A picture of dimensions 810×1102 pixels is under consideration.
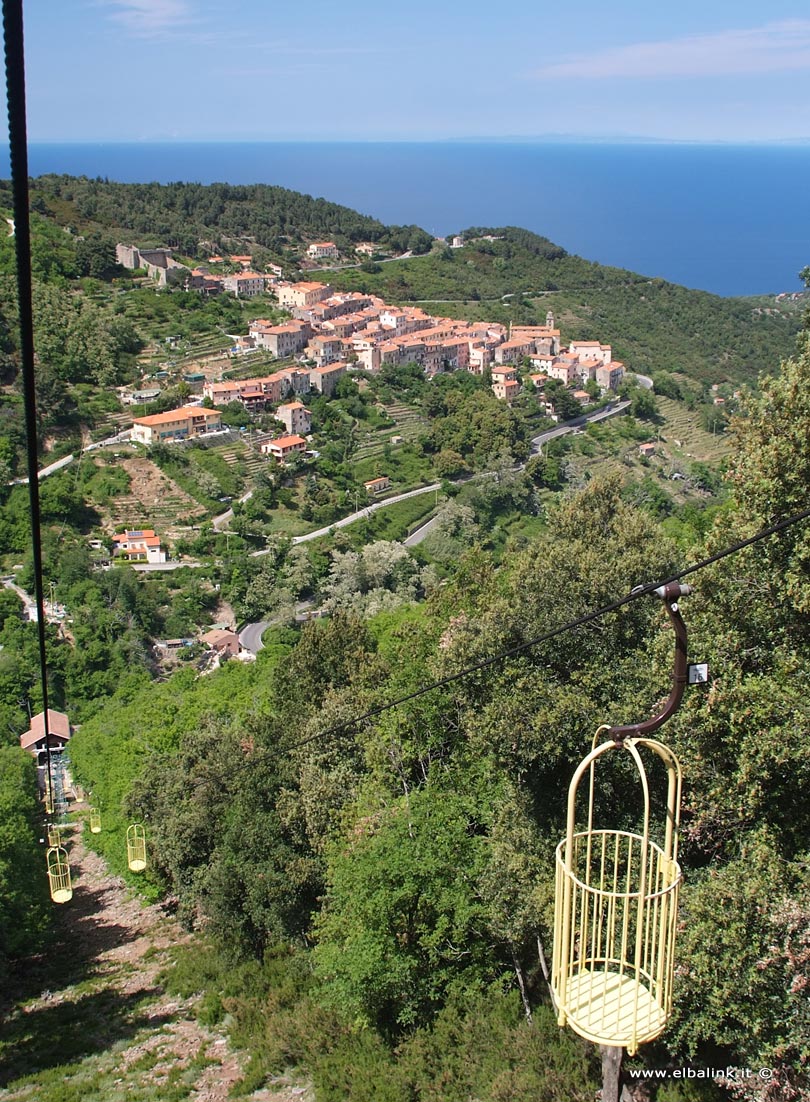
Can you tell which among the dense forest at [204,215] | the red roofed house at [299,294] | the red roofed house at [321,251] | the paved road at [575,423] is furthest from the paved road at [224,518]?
the red roofed house at [321,251]

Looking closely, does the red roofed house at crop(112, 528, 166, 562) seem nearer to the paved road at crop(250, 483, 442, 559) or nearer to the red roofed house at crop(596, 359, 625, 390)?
the paved road at crop(250, 483, 442, 559)

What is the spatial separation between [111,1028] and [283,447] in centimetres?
2846

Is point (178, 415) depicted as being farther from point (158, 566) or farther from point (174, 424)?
point (158, 566)

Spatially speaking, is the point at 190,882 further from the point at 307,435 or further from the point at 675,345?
the point at 675,345

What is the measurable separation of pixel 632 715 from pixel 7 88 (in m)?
6.38

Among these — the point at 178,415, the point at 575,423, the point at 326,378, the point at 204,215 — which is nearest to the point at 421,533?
Result: the point at 178,415

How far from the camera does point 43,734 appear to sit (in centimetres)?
2102

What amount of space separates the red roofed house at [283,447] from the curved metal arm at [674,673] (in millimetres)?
33718

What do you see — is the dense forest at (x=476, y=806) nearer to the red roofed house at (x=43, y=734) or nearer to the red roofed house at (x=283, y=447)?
the red roofed house at (x=43, y=734)

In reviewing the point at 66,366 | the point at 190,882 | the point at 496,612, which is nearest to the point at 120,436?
the point at 66,366

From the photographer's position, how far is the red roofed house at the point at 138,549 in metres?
29.4

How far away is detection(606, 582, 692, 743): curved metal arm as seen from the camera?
7.69ft

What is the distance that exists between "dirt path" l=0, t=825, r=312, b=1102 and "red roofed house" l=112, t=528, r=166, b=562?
17882mm

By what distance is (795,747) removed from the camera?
18.0ft
